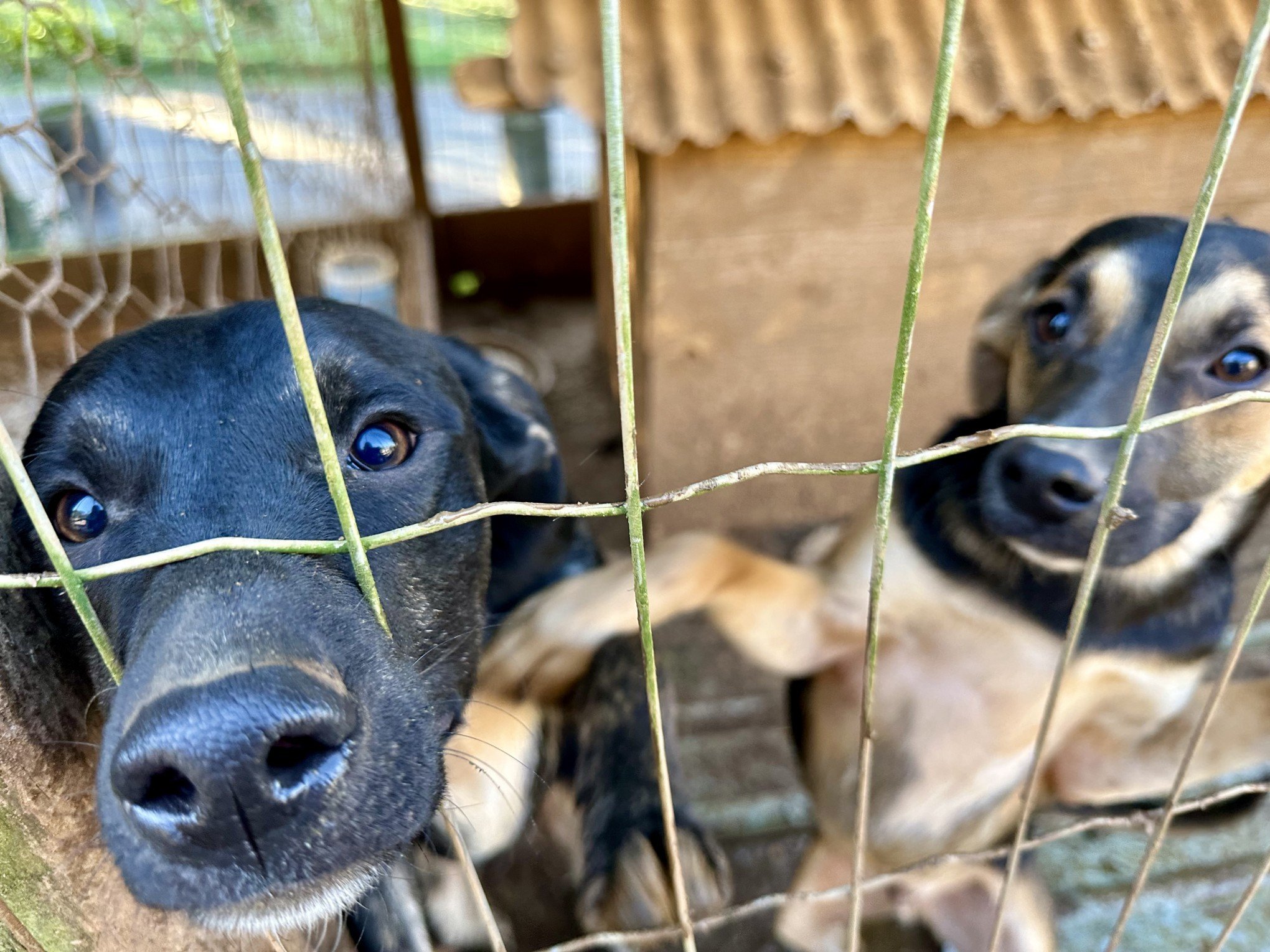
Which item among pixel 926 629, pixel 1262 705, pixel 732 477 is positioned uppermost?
pixel 732 477

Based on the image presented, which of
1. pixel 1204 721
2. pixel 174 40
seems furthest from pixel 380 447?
pixel 174 40

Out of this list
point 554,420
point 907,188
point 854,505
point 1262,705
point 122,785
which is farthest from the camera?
point 554,420

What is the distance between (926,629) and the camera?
217 cm

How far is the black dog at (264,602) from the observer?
99 cm

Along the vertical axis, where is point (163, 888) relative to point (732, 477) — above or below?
below

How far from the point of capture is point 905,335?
2.97ft

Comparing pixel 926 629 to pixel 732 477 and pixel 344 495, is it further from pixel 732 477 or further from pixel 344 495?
pixel 344 495

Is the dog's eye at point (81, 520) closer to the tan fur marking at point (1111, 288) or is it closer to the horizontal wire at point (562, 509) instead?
the horizontal wire at point (562, 509)

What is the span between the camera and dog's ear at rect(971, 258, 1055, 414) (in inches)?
89.0

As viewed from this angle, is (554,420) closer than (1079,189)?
No

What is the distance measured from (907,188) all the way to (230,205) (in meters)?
2.68

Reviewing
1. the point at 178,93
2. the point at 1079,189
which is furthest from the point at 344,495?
the point at 1079,189

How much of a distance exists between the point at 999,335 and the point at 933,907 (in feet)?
5.51

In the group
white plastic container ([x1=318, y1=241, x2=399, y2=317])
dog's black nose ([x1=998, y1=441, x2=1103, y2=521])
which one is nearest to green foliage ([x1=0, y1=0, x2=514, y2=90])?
white plastic container ([x1=318, y1=241, x2=399, y2=317])
